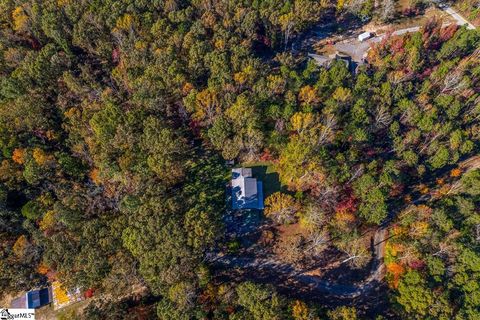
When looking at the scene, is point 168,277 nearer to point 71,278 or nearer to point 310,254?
point 71,278

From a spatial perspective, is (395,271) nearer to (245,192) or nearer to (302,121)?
(245,192)

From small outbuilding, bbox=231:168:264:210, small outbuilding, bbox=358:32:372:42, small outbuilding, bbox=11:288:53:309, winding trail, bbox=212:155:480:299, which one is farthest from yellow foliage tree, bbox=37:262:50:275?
small outbuilding, bbox=358:32:372:42

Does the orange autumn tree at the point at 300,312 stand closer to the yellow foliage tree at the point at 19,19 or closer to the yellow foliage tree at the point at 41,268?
the yellow foliage tree at the point at 41,268

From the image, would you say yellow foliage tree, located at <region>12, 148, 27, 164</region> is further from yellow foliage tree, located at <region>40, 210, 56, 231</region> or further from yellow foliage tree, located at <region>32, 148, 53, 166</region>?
yellow foliage tree, located at <region>40, 210, 56, 231</region>

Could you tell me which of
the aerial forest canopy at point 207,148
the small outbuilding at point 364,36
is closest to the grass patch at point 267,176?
the aerial forest canopy at point 207,148

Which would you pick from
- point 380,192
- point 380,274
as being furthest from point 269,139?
point 380,274

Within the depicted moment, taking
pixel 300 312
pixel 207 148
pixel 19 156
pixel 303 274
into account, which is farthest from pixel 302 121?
pixel 19 156

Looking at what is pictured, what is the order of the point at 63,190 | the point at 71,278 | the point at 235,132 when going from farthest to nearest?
the point at 235,132
the point at 63,190
the point at 71,278
